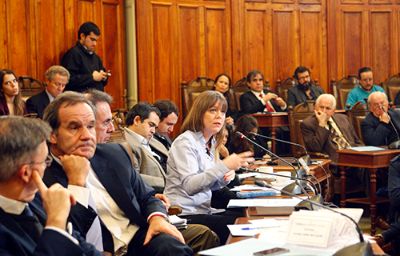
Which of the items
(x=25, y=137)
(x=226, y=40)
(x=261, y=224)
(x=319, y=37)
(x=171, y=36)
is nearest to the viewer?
(x=25, y=137)

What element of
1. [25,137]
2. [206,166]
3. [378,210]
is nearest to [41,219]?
[25,137]

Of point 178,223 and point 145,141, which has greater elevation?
point 145,141

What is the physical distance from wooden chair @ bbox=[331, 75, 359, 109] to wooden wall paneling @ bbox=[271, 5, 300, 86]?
769 millimetres

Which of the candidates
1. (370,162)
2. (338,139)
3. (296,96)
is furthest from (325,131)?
(296,96)

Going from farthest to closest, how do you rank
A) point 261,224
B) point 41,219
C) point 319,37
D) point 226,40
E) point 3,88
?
point 319,37 < point 226,40 < point 3,88 < point 261,224 < point 41,219

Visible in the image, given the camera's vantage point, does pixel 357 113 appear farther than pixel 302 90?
No

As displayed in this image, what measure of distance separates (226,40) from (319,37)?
1.81m

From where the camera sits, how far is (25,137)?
2012 mm

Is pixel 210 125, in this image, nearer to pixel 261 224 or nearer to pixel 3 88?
pixel 261 224

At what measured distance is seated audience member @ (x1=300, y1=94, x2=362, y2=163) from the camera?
7.02 m

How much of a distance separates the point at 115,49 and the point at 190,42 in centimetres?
142

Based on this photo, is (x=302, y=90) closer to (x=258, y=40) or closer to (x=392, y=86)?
(x=258, y=40)

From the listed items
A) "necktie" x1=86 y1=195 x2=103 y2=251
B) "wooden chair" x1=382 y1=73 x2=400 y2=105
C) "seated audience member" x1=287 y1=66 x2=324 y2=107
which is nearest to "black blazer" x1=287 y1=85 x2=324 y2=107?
"seated audience member" x1=287 y1=66 x2=324 y2=107

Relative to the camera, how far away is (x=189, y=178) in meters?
3.70
